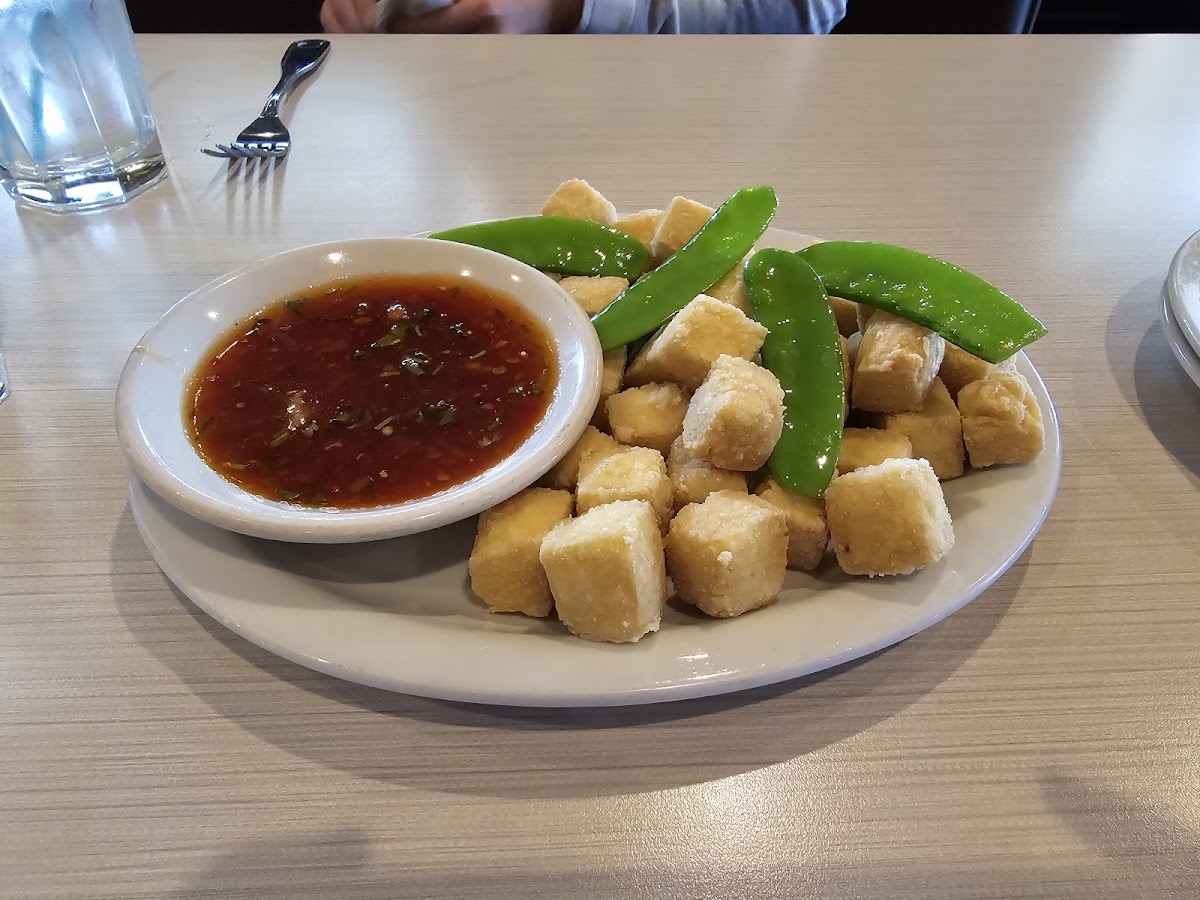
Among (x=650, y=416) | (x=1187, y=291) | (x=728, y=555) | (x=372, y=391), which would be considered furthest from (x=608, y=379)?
(x=1187, y=291)

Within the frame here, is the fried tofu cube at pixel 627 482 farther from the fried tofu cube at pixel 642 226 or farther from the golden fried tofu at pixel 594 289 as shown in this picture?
the fried tofu cube at pixel 642 226

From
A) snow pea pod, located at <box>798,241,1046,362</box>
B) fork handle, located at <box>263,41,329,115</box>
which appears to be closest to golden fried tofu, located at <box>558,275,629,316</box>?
snow pea pod, located at <box>798,241,1046,362</box>

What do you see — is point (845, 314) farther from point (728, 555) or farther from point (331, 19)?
point (331, 19)

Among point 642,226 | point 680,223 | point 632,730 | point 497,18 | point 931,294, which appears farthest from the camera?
point 497,18

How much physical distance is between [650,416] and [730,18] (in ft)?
9.94

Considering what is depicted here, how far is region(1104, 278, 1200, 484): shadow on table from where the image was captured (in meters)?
1.68

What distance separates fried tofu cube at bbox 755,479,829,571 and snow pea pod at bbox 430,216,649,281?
64 cm

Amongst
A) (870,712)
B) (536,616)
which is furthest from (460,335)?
(870,712)

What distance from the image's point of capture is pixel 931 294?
4.93 feet

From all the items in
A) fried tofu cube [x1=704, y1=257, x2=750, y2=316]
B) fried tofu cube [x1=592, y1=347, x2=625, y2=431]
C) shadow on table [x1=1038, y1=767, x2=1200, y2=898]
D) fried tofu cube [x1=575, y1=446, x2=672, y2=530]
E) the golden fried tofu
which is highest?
fried tofu cube [x1=704, y1=257, x2=750, y2=316]

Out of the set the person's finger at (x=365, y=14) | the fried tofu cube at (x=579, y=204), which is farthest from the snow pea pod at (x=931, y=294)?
the person's finger at (x=365, y=14)

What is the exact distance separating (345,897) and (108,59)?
231 cm

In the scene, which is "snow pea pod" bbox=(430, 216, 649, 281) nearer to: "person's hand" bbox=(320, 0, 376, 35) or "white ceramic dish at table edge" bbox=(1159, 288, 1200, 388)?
"white ceramic dish at table edge" bbox=(1159, 288, 1200, 388)

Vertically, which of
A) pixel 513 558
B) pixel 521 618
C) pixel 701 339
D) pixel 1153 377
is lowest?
pixel 1153 377
